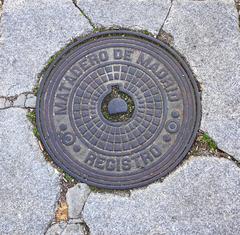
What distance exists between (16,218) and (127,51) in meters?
1.45

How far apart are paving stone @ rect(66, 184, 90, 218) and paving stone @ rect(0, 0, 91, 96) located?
0.83 m

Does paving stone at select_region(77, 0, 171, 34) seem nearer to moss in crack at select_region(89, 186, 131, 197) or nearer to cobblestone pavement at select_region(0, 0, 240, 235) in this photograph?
cobblestone pavement at select_region(0, 0, 240, 235)

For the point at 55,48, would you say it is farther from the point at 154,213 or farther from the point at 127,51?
the point at 154,213

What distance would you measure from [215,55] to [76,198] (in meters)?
1.51

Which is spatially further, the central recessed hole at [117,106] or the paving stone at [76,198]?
the central recessed hole at [117,106]

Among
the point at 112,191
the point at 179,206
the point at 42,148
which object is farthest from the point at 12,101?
the point at 179,206

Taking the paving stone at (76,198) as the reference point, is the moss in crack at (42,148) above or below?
above

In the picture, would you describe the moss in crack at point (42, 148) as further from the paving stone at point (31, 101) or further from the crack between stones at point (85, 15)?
the crack between stones at point (85, 15)

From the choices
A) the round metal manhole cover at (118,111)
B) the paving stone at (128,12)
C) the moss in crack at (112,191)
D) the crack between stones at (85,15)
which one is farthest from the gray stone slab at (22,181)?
the paving stone at (128,12)

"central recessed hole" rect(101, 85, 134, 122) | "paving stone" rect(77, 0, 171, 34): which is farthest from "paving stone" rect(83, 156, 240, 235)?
"paving stone" rect(77, 0, 171, 34)

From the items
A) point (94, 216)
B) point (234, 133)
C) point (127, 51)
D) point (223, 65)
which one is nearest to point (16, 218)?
→ point (94, 216)

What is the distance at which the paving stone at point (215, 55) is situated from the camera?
2.94m

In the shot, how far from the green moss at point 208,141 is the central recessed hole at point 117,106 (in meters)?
0.55

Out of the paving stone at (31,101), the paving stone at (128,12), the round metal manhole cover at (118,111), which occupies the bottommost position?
the paving stone at (31,101)
